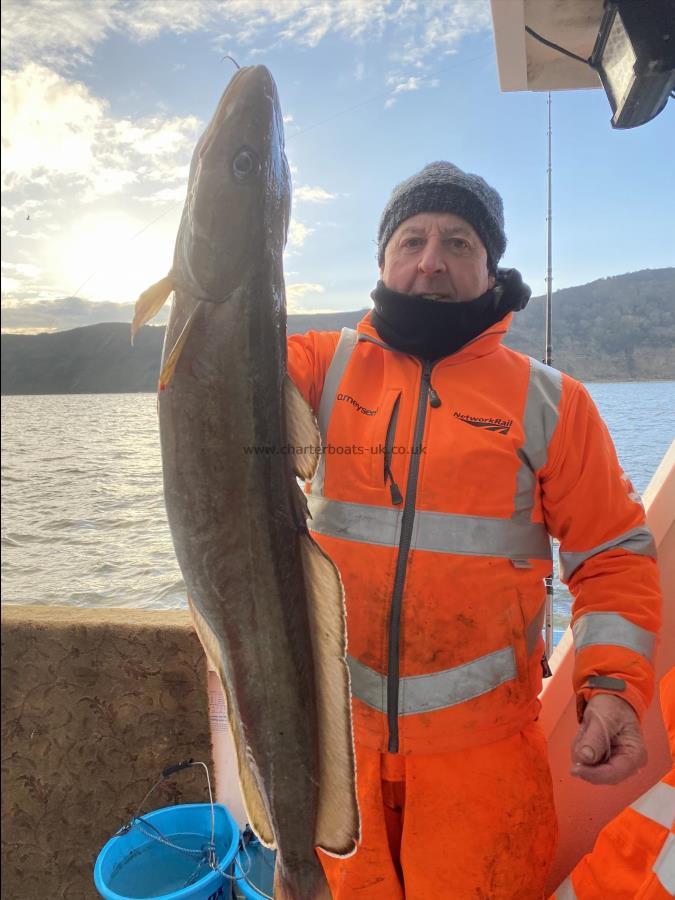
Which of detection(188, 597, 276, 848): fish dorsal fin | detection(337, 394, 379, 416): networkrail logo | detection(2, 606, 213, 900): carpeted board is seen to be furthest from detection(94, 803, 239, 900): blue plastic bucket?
detection(337, 394, 379, 416): networkrail logo

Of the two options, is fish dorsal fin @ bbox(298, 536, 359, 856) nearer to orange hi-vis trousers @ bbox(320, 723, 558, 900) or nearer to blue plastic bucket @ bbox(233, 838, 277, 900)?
orange hi-vis trousers @ bbox(320, 723, 558, 900)

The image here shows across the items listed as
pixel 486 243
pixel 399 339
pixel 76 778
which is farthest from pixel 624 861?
pixel 76 778

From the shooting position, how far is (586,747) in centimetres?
202

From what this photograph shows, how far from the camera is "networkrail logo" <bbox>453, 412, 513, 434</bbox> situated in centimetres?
230

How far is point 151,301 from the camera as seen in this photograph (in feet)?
5.04

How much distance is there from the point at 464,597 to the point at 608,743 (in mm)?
649

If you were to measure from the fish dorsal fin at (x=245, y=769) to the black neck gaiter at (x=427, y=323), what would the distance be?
133 cm

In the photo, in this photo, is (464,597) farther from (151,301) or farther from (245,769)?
(151,301)

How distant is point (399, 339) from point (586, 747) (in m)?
1.56

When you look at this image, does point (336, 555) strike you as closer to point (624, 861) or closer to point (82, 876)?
point (624, 861)

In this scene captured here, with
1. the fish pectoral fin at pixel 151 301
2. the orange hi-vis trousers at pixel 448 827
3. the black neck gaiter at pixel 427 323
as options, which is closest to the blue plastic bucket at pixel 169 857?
the orange hi-vis trousers at pixel 448 827

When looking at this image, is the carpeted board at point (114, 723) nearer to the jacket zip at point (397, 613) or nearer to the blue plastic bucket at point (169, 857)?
the blue plastic bucket at point (169, 857)

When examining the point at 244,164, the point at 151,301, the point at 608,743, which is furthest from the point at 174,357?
the point at 608,743

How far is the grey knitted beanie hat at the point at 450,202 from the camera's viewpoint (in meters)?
2.60
